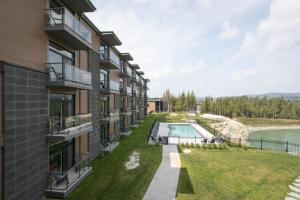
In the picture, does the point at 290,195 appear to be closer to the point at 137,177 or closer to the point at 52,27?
the point at 137,177

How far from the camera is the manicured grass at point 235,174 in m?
12.0

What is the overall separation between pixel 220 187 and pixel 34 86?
10.6m

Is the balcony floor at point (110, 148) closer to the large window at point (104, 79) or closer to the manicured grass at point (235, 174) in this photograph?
the large window at point (104, 79)

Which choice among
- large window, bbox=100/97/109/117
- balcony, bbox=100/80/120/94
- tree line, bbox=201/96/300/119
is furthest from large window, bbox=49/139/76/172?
tree line, bbox=201/96/300/119

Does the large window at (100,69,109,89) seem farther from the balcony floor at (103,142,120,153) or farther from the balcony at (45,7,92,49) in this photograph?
the balcony at (45,7,92,49)

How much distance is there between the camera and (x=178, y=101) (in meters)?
82.8

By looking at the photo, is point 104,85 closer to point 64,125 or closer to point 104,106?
point 104,106

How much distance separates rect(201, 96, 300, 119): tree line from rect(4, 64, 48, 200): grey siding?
80.1 meters

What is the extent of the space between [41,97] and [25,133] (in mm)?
1819

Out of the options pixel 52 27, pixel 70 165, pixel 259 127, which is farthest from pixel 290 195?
pixel 259 127

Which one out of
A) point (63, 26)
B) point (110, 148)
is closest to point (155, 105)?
point (110, 148)

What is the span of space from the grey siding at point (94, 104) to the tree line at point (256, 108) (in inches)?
2857

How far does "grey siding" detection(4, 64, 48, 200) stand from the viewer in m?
8.09

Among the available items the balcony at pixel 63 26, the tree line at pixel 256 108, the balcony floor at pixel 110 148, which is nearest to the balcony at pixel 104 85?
the balcony floor at pixel 110 148
